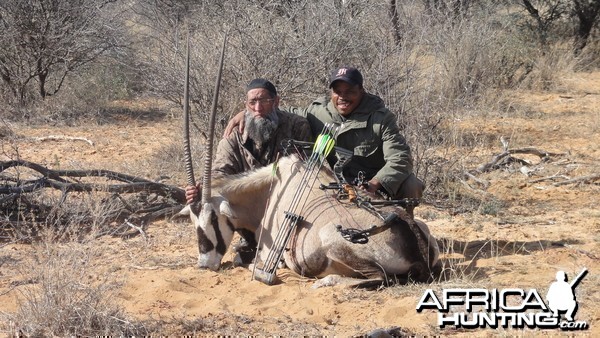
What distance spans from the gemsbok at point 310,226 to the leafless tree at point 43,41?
22.9 ft

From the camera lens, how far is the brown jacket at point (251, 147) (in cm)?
576

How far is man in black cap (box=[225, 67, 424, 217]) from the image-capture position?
5.45 metres

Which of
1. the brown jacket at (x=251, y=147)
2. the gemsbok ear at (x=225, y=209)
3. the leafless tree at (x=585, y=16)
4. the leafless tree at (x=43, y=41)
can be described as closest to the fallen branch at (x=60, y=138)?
the leafless tree at (x=43, y=41)

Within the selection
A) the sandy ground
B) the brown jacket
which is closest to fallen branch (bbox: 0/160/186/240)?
the sandy ground

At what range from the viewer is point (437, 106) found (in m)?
9.75

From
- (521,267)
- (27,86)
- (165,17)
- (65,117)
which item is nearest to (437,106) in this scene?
(521,267)

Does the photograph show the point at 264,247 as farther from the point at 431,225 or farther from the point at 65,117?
the point at 65,117

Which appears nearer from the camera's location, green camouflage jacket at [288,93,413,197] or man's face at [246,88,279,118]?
green camouflage jacket at [288,93,413,197]

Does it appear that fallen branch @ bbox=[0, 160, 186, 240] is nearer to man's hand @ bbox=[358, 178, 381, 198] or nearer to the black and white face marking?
the black and white face marking

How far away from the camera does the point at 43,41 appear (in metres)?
11.5

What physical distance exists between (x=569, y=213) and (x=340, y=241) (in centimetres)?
294

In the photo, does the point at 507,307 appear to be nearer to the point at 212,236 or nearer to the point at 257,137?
the point at 212,236

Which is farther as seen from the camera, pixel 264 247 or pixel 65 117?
pixel 65 117

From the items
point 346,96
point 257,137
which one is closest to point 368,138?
point 346,96
